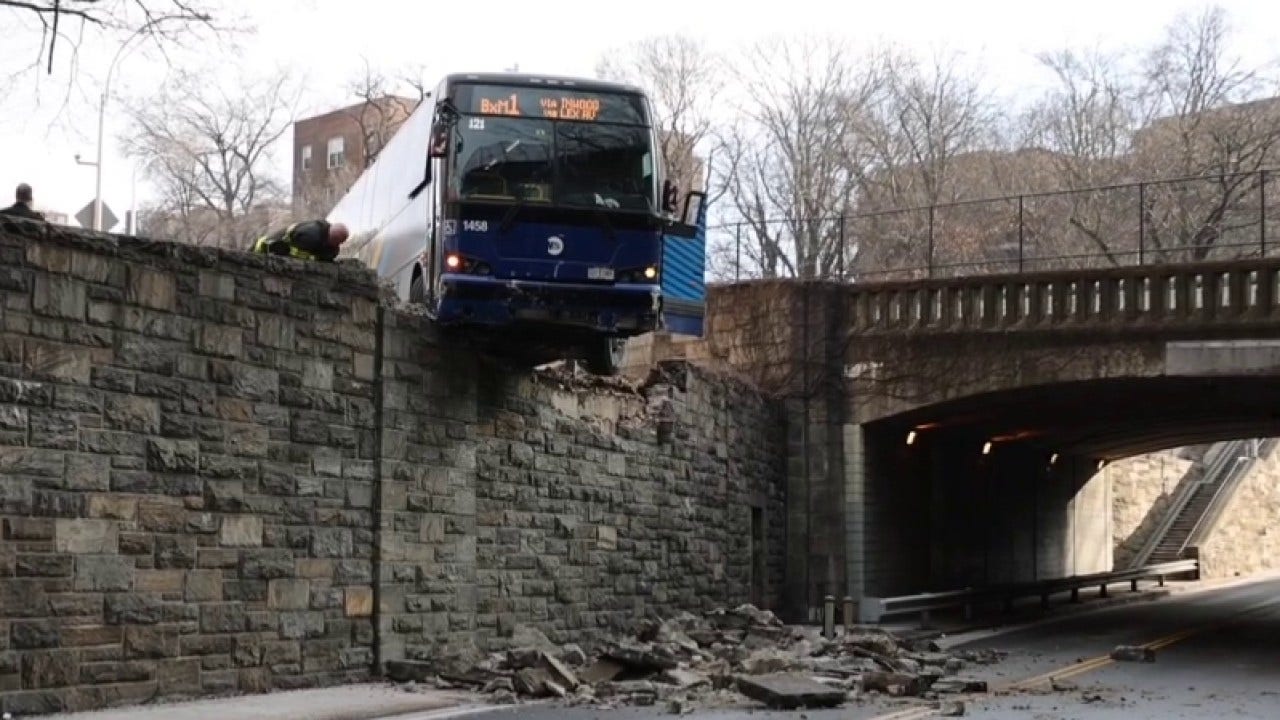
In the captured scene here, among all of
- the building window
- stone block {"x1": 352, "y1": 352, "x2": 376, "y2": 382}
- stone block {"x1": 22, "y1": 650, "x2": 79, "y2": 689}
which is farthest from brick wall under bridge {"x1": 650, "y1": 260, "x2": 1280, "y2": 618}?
the building window

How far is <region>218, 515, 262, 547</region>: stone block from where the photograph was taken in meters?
14.4

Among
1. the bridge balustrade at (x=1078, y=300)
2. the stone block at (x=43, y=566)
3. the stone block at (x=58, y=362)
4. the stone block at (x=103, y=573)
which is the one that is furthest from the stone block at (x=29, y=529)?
the bridge balustrade at (x=1078, y=300)

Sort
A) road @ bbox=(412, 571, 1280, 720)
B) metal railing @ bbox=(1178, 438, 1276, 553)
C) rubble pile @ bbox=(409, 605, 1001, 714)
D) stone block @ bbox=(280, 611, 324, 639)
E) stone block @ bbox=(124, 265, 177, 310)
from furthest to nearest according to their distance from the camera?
1. metal railing @ bbox=(1178, 438, 1276, 553)
2. rubble pile @ bbox=(409, 605, 1001, 714)
3. stone block @ bbox=(280, 611, 324, 639)
4. road @ bbox=(412, 571, 1280, 720)
5. stone block @ bbox=(124, 265, 177, 310)

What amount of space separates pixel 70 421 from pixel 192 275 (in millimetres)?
1942

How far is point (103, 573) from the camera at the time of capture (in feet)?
43.2

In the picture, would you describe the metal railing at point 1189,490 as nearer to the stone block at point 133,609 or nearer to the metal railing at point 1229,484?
the metal railing at point 1229,484

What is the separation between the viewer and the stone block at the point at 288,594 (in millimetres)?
14867

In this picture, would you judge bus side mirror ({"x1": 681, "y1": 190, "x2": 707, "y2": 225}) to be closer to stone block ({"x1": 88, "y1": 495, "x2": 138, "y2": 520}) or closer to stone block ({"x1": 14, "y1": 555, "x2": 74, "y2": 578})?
stone block ({"x1": 88, "y1": 495, "x2": 138, "y2": 520})

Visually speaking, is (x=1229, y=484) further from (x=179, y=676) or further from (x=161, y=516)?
(x=161, y=516)

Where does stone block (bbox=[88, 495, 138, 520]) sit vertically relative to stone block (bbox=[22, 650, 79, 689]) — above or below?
above

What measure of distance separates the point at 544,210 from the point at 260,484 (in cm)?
455

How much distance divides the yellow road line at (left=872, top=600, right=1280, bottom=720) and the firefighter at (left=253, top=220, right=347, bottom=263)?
7574 mm

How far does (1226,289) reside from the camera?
25.3m

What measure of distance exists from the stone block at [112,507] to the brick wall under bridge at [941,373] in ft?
53.9
